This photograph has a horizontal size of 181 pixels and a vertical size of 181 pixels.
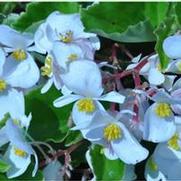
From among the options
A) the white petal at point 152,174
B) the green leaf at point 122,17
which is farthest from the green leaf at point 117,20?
the white petal at point 152,174

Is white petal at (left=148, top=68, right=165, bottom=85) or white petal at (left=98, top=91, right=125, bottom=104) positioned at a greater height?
white petal at (left=148, top=68, right=165, bottom=85)

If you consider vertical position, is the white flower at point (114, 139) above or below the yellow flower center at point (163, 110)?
below

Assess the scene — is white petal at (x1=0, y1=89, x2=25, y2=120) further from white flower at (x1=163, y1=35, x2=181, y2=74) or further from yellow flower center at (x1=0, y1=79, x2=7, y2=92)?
white flower at (x1=163, y1=35, x2=181, y2=74)

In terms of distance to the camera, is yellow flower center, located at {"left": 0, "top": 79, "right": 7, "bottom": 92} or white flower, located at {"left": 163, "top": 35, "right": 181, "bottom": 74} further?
yellow flower center, located at {"left": 0, "top": 79, "right": 7, "bottom": 92}

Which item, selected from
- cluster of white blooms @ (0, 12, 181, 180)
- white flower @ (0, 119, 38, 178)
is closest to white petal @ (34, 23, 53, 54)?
cluster of white blooms @ (0, 12, 181, 180)

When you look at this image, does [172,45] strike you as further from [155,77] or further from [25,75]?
[25,75]

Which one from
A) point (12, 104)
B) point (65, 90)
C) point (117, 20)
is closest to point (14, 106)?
point (12, 104)

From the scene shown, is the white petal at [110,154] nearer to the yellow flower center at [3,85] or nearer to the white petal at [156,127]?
the white petal at [156,127]
